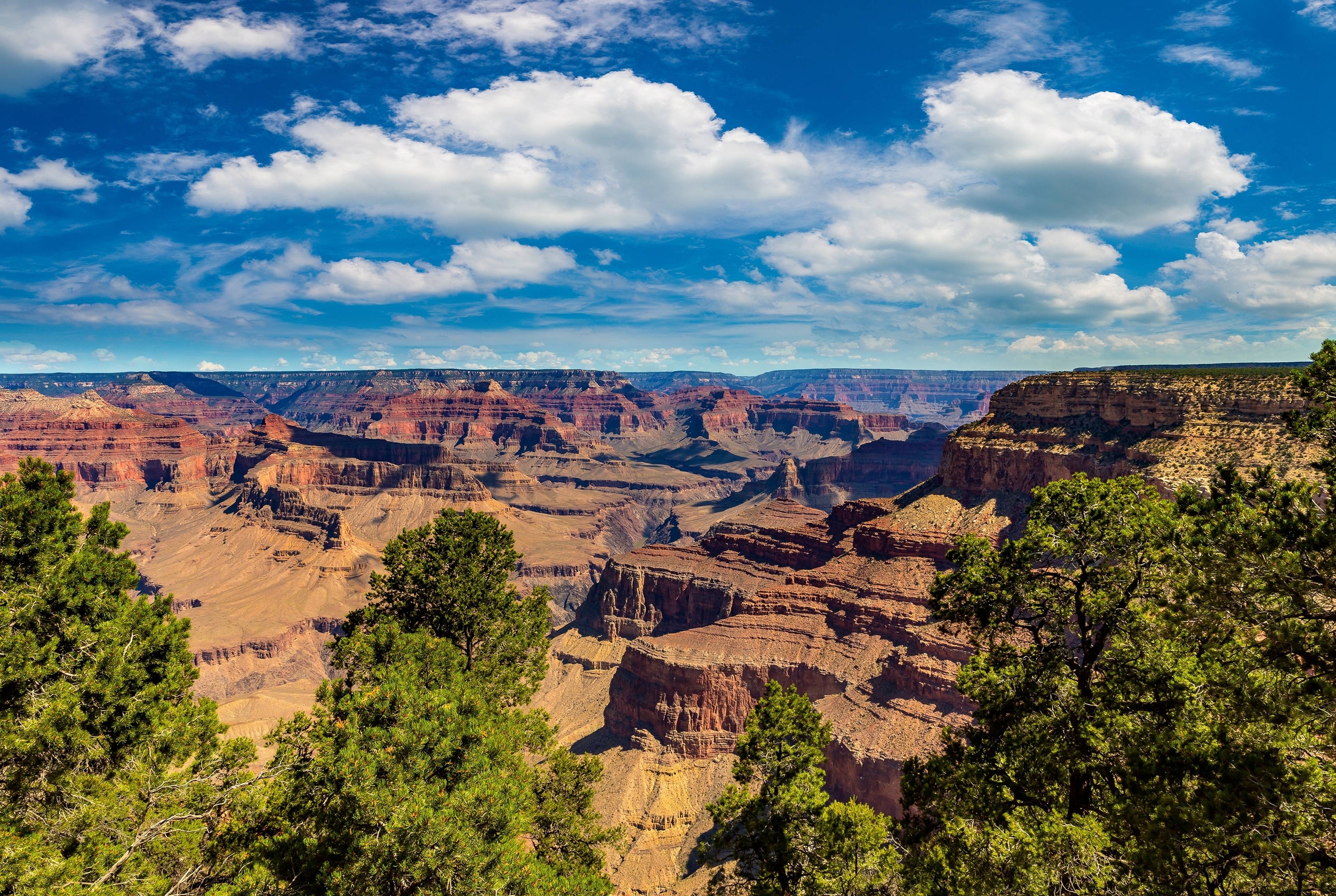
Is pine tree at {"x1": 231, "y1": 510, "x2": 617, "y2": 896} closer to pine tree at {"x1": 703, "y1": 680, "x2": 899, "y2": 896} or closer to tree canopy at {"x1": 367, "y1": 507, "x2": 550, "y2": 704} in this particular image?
tree canopy at {"x1": 367, "y1": 507, "x2": 550, "y2": 704}

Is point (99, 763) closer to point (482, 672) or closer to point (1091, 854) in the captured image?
point (482, 672)

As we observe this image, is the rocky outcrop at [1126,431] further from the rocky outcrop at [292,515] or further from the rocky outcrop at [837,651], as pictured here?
the rocky outcrop at [292,515]

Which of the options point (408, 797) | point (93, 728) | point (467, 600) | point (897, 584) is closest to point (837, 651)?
point (897, 584)

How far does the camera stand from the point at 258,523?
177500 millimetres

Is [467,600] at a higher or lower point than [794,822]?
higher

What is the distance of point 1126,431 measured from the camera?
78.0m

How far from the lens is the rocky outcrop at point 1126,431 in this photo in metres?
64.5

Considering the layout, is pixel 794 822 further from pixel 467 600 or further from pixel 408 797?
pixel 467 600

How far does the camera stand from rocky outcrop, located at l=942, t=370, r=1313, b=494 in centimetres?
6450

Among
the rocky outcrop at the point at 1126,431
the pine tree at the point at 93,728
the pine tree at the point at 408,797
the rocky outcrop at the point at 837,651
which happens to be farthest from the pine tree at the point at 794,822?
the rocky outcrop at the point at 1126,431

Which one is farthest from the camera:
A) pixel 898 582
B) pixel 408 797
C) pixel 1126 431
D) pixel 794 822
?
pixel 1126 431

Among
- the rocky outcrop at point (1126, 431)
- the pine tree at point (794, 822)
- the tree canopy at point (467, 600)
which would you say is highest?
the rocky outcrop at point (1126, 431)

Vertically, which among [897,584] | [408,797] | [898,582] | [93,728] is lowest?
[897,584]

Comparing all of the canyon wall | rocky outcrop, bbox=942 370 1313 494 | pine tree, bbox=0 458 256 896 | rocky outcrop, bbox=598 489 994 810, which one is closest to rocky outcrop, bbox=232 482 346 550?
the canyon wall
